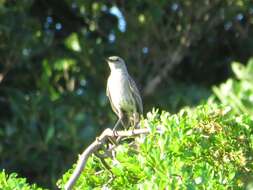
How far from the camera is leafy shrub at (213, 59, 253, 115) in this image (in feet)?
26.7

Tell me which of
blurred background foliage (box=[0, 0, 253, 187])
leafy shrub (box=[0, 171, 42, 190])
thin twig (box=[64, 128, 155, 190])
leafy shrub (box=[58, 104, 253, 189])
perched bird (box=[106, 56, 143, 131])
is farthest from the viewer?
blurred background foliage (box=[0, 0, 253, 187])

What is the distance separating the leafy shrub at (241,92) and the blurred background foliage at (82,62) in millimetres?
3924

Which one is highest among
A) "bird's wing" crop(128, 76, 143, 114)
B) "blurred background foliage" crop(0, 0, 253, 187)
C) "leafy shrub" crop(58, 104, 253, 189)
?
"blurred background foliage" crop(0, 0, 253, 187)

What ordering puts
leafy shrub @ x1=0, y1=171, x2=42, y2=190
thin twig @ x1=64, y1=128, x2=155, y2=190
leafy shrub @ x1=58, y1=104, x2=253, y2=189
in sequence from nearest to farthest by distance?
1. leafy shrub @ x1=58, y1=104, x2=253, y2=189
2. thin twig @ x1=64, y1=128, x2=155, y2=190
3. leafy shrub @ x1=0, y1=171, x2=42, y2=190

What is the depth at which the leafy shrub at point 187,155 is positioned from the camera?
15.8 feet

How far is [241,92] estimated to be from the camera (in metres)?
9.20

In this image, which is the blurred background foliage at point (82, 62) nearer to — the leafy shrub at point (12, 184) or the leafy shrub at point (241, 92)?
the leafy shrub at point (241, 92)

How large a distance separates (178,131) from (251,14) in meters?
10.4

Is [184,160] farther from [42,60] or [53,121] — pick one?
[42,60]

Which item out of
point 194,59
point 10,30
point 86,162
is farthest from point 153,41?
A: point 86,162

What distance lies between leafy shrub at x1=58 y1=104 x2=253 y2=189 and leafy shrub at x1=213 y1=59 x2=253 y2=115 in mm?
2756

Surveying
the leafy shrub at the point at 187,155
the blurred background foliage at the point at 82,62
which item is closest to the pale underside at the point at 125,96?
the leafy shrub at the point at 187,155

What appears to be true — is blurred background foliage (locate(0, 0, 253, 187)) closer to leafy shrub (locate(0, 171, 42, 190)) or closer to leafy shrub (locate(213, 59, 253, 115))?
leafy shrub (locate(213, 59, 253, 115))

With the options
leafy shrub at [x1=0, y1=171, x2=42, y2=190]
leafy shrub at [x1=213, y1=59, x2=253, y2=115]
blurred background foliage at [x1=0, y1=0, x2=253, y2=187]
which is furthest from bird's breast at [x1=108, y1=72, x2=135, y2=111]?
blurred background foliage at [x1=0, y1=0, x2=253, y2=187]
